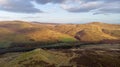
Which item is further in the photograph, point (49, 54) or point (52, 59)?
point (49, 54)

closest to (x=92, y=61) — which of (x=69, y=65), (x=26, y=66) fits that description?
(x=69, y=65)

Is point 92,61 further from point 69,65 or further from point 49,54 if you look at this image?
point 49,54

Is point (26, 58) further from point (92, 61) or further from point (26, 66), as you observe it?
point (92, 61)

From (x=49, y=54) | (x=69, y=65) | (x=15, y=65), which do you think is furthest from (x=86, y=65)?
(x=15, y=65)

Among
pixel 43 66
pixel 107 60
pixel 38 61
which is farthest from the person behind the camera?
pixel 107 60

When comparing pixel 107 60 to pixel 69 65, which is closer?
pixel 69 65

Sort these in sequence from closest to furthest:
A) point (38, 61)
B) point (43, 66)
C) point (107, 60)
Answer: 1. point (43, 66)
2. point (38, 61)
3. point (107, 60)

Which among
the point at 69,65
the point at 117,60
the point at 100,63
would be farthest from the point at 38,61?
the point at 117,60
